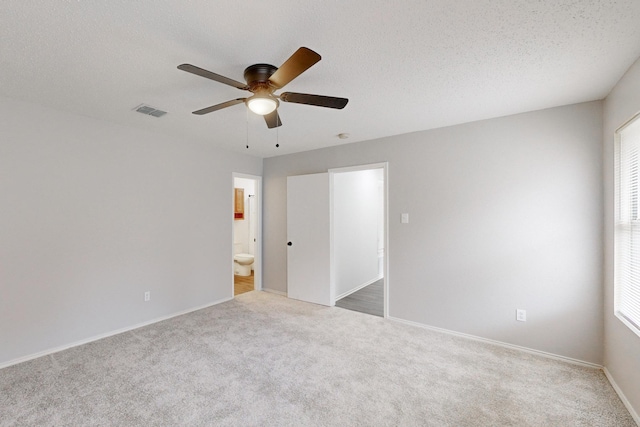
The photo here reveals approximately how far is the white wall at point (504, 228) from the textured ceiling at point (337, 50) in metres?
0.37

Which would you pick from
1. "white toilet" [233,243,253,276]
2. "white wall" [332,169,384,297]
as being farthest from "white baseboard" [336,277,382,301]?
"white toilet" [233,243,253,276]

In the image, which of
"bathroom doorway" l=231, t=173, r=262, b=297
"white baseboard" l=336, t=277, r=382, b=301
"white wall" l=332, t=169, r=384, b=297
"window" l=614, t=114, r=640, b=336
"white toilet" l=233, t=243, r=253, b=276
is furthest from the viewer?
"white toilet" l=233, t=243, r=253, b=276

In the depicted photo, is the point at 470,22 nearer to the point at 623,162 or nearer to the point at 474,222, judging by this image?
the point at 623,162

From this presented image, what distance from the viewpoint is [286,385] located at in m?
2.22

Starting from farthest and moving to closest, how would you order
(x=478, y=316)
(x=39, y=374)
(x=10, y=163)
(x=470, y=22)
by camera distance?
(x=478, y=316) < (x=10, y=163) < (x=39, y=374) < (x=470, y=22)

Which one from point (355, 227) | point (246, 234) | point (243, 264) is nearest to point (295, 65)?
point (355, 227)

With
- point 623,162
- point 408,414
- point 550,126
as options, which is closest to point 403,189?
point 550,126

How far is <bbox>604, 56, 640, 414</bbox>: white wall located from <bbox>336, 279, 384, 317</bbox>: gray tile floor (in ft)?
7.35

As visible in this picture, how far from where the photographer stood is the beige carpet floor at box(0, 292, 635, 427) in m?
1.88

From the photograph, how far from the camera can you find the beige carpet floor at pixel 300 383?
6.16 ft

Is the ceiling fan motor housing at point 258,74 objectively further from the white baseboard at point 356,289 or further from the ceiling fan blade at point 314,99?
the white baseboard at point 356,289

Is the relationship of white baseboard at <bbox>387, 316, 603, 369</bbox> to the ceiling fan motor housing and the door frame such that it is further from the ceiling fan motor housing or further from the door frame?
the ceiling fan motor housing

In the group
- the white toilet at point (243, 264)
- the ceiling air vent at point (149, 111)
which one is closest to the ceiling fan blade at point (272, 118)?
the ceiling air vent at point (149, 111)

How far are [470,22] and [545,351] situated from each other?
9.99 ft
